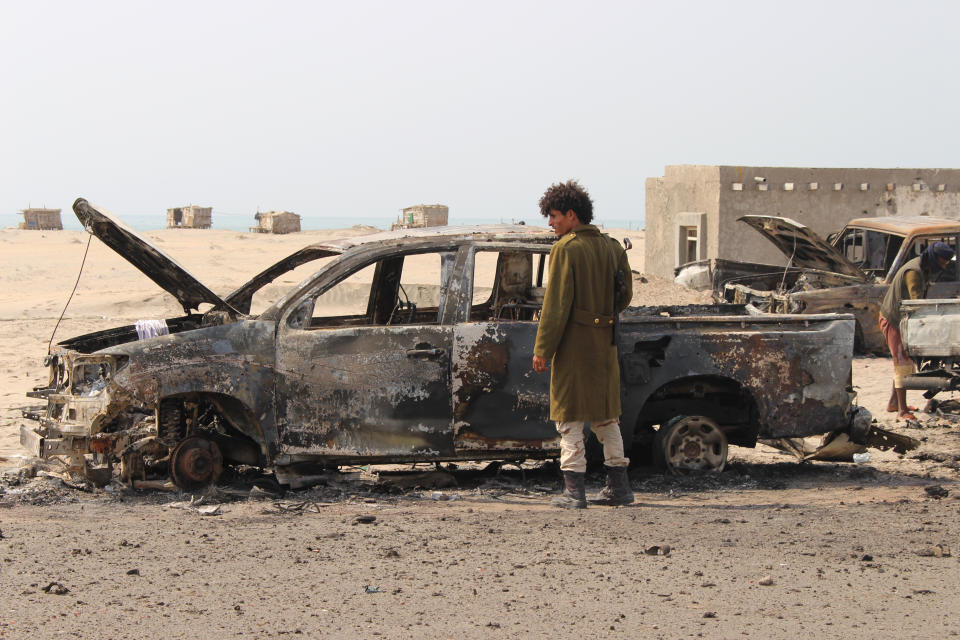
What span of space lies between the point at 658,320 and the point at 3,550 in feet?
14.0

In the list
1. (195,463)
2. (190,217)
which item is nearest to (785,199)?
(195,463)

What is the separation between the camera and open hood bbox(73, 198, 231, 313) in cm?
706

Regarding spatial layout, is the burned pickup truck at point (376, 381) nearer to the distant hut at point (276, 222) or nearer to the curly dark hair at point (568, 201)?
the curly dark hair at point (568, 201)

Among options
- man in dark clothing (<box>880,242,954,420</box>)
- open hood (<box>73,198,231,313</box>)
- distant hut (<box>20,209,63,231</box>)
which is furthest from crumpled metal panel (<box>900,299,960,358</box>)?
distant hut (<box>20,209,63,231</box>)

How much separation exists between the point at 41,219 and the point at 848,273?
1399 inches

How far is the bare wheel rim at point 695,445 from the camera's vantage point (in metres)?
7.40

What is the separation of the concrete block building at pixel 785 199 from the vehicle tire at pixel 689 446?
12953 mm

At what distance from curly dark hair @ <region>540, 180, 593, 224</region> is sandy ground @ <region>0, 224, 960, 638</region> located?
5.98ft

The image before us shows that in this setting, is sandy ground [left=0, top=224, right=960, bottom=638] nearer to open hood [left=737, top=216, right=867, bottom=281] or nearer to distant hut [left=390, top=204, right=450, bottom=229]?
open hood [left=737, top=216, right=867, bottom=281]

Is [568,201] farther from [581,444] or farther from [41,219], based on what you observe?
[41,219]

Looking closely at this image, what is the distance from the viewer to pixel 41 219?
41938 millimetres

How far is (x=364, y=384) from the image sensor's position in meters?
6.83

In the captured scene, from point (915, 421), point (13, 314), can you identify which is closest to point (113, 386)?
point (915, 421)

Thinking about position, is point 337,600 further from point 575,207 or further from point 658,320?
point 658,320
